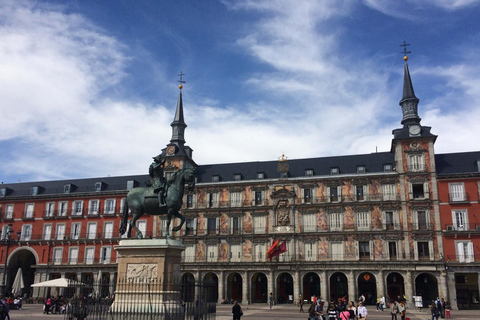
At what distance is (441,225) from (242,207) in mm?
21508

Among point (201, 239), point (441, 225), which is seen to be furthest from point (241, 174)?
point (441, 225)

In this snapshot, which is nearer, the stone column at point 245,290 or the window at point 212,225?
the stone column at point 245,290

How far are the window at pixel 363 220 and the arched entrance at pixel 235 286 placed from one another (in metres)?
15.2

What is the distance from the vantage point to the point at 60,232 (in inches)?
2200

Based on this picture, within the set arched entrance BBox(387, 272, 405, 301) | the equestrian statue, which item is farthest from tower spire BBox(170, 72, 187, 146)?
the equestrian statue

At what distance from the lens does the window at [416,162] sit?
4694 cm

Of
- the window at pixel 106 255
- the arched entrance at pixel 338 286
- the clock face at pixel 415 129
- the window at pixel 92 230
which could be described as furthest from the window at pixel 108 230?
the clock face at pixel 415 129

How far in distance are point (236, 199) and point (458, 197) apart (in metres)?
24.2

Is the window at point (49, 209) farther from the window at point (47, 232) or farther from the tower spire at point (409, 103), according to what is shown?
the tower spire at point (409, 103)

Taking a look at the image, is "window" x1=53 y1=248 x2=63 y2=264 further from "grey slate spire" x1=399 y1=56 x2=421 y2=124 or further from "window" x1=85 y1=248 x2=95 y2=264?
"grey slate spire" x1=399 y1=56 x2=421 y2=124

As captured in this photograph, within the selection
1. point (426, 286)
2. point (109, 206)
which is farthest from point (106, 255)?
point (426, 286)

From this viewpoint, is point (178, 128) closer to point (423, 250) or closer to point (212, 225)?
point (212, 225)

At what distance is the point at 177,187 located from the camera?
16.9 m

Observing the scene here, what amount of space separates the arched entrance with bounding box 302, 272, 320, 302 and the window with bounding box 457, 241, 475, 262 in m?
14.8
